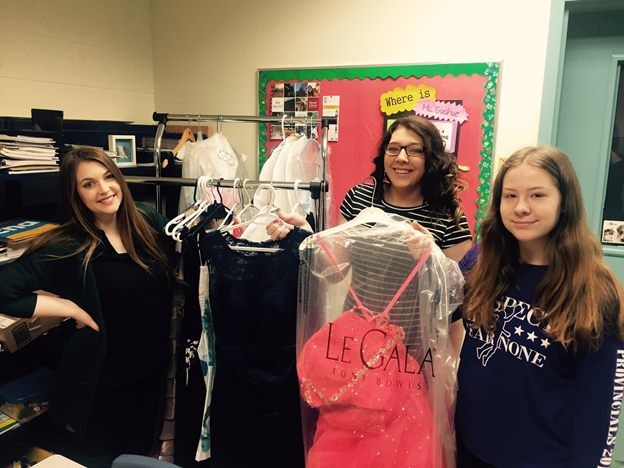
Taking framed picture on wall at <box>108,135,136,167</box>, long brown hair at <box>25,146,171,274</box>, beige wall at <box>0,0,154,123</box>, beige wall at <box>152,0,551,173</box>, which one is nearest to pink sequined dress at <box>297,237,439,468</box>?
long brown hair at <box>25,146,171,274</box>

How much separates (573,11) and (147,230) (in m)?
1.97

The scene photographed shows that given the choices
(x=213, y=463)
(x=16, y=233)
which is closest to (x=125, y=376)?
(x=213, y=463)

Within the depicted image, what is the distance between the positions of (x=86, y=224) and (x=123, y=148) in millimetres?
944

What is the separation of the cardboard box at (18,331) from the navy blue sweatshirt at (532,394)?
152 centimetres

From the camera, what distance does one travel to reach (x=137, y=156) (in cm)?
227

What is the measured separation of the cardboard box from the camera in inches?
60.2

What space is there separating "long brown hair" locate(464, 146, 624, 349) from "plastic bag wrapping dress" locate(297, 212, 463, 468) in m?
0.10

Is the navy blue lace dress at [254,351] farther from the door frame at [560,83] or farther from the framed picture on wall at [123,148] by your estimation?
the door frame at [560,83]

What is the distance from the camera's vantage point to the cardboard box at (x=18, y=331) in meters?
1.53

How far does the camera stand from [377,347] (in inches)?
38.5

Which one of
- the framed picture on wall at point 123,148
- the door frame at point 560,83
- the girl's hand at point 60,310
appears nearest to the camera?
the girl's hand at point 60,310

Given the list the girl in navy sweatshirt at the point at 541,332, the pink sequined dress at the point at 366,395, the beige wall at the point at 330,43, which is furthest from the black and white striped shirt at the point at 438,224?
the beige wall at the point at 330,43

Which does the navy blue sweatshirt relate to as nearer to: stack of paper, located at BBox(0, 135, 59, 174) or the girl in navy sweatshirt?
the girl in navy sweatshirt

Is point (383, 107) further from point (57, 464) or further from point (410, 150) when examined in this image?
point (57, 464)
